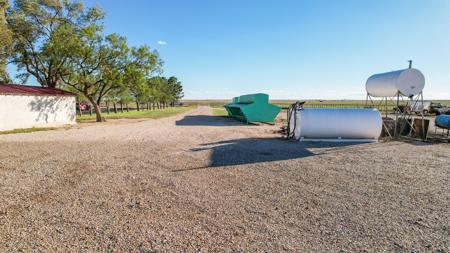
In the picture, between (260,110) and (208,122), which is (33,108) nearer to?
(208,122)

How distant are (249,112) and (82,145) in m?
14.7

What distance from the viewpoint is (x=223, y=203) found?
5.02 metres

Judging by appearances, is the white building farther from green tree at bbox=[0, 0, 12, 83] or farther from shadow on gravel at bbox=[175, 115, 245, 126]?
shadow on gravel at bbox=[175, 115, 245, 126]

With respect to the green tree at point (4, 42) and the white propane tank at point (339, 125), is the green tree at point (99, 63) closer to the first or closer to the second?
the green tree at point (4, 42)

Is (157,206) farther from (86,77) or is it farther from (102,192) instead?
(86,77)

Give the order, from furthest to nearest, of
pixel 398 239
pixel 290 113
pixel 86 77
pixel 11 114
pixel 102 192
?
pixel 86 77 → pixel 11 114 → pixel 290 113 → pixel 102 192 → pixel 398 239

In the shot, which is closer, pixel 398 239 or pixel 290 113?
pixel 398 239

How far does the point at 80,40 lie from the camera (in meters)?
22.8

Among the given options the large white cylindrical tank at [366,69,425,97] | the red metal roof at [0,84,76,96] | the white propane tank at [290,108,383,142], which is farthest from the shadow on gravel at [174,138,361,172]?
the red metal roof at [0,84,76,96]

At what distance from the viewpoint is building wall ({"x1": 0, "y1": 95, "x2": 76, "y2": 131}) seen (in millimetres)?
17531

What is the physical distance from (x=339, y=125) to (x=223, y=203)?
9.20 m

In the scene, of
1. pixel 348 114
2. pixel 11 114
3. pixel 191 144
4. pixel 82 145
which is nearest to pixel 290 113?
pixel 348 114

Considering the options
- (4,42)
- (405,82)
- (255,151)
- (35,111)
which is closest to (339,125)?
(405,82)

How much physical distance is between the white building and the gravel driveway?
10.6 metres
